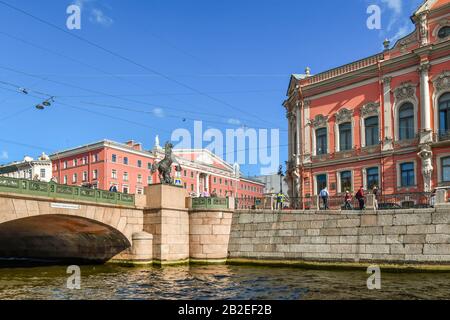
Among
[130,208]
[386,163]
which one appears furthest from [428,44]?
[130,208]

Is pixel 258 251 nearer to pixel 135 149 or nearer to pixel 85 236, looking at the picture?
pixel 85 236

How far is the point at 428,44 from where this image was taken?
31.2 m

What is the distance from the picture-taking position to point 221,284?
61.3 feet

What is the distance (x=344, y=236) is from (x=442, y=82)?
560 inches

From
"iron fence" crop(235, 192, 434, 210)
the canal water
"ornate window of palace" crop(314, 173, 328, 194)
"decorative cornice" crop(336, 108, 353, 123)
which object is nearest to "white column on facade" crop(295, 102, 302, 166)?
"ornate window of palace" crop(314, 173, 328, 194)

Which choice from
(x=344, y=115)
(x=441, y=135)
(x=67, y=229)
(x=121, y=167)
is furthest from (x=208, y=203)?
(x=121, y=167)

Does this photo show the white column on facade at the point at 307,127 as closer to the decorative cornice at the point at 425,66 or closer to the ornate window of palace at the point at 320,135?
the ornate window of palace at the point at 320,135

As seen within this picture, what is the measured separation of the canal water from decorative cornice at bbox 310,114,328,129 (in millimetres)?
16457

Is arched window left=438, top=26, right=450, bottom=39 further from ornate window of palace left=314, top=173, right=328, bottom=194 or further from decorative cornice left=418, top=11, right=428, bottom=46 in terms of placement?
ornate window of palace left=314, top=173, right=328, bottom=194

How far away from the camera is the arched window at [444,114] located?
30766mm

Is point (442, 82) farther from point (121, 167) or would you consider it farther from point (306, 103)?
point (121, 167)

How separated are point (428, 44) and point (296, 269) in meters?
18.2

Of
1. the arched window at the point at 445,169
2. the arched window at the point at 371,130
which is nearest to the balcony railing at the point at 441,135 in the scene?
the arched window at the point at 445,169

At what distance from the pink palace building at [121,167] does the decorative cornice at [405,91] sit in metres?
35.2
